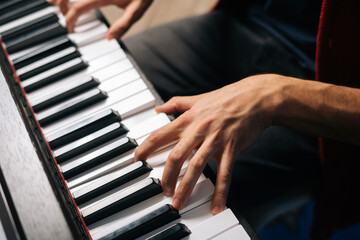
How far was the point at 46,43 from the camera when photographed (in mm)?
1004

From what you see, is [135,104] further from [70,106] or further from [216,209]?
[216,209]

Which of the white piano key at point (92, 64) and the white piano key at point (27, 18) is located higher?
the white piano key at point (27, 18)

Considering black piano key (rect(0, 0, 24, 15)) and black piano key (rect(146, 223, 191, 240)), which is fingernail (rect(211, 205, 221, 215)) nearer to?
black piano key (rect(146, 223, 191, 240))

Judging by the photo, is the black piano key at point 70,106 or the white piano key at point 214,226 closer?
the white piano key at point 214,226

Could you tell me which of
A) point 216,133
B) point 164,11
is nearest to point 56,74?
point 216,133

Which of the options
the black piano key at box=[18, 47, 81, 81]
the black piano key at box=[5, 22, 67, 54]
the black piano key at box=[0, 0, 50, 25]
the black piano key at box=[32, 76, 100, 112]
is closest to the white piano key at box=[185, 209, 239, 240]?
the black piano key at box=[32, 76, 100, 112]

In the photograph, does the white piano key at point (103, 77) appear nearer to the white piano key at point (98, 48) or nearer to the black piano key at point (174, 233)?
the white piano key at point (98, 48)

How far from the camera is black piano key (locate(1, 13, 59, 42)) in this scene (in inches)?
39.5

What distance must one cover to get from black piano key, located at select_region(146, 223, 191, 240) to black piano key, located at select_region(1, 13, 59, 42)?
707 mm

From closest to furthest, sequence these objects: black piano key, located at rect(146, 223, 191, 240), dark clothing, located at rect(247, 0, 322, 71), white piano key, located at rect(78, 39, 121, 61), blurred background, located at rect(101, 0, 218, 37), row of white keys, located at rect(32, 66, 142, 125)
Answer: black piano key, located at rect(146, 223, 191, 240) < row of white keys, located at rect(32, 66, 142, 125) < white piano key, located at rect(78, 39, 121, 61) < dark clothing, located at rect(247, 0, 322, 71) < blurred background, located at rect(101, 0, 218, 37)

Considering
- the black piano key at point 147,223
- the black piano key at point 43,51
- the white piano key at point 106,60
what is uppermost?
the black piano key at point 43,51

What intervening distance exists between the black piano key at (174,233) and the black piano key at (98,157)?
0.67 feet

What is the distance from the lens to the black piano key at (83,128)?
31.1 inches

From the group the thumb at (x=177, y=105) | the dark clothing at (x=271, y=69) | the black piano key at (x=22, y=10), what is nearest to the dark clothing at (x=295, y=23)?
the dark clothing at (x=271, y=69)
